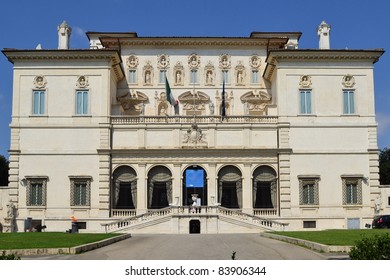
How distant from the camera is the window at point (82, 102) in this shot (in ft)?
162

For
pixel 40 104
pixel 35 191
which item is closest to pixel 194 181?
pixel 35 191

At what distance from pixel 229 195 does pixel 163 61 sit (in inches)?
602

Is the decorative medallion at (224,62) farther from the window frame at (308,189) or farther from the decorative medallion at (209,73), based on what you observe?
the window frame at (308,189)

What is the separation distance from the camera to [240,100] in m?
56.0

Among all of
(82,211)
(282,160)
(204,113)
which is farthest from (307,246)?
(204,113)

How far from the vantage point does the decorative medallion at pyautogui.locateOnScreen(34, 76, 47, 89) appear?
49750 millimetres

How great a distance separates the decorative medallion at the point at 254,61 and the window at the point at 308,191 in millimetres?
13581

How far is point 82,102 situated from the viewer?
49656 millimetres

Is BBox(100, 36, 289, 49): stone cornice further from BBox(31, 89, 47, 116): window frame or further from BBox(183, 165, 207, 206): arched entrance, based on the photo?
BBox(183, 165, 207, 206): arched entrance

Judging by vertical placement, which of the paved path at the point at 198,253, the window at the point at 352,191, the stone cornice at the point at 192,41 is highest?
the stone cornice at the point at 192,41

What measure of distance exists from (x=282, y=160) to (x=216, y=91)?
36.8 ft

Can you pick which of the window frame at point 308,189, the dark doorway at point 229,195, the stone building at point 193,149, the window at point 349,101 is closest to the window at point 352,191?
the stone building at point 193,149

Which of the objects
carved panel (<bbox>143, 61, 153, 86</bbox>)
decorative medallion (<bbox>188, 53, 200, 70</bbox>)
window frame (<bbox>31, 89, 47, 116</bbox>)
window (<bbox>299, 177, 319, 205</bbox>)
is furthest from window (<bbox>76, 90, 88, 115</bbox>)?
window (<bbox>299, 177, 319, 205</bbox>)

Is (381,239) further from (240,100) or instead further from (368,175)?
(240,100)
